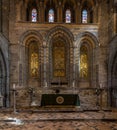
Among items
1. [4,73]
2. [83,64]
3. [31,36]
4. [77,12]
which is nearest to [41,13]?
[31,36]

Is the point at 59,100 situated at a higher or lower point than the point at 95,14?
lower

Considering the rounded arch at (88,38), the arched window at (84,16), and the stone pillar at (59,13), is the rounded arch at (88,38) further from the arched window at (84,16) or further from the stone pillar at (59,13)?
the stone pillar at (59,13)

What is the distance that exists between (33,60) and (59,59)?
2.27 m

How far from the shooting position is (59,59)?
70.8 feet

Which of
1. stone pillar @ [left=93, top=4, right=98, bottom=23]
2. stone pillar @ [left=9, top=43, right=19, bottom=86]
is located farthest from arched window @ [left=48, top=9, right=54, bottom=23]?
stone pillar @ [left=9, top=43, right=19, bottom=86]

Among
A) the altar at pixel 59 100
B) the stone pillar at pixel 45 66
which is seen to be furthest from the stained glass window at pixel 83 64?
the altar at pixel 59 100

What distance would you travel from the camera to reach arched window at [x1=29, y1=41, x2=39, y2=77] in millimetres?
21312

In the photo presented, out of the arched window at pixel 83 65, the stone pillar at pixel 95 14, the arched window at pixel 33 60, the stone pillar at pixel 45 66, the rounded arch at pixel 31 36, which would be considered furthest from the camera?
the arched window at pixel 83 65

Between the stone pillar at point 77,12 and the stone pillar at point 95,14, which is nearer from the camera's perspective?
the stone pillar at point 95,14

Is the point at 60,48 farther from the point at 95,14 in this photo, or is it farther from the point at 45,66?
the point at 95,14

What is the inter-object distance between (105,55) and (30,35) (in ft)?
21.7

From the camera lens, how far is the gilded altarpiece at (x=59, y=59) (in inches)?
842

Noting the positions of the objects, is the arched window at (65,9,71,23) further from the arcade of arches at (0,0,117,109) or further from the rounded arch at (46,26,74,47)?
the rounded arch at (46,26,74,47)

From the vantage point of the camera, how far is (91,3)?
2181cm
